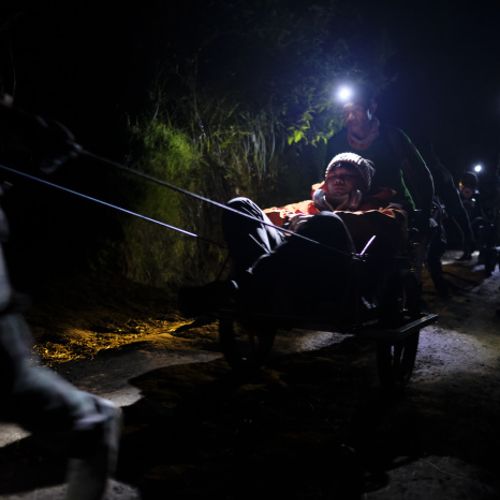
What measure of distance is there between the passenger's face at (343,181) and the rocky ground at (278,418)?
172cm

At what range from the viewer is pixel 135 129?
812cm

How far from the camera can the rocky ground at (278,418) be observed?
8.66ft

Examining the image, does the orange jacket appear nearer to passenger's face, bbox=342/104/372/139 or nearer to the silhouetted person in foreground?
passenger's face, bbox=342/104/372/139

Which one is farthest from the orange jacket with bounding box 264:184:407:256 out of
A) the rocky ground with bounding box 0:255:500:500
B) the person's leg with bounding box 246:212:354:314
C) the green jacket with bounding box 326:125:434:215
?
the rocky ground with bounding box 0:255:500:500

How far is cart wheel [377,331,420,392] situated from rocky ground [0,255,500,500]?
0.12 meters

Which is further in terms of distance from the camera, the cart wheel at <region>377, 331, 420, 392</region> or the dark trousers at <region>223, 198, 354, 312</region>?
the cart wheel at <region>377, 331, 420, 392</region>

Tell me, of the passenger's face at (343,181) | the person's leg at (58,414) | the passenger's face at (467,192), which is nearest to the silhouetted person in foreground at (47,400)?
the person's leg at (58,414)

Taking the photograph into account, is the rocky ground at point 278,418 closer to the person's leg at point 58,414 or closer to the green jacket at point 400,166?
the person's leg at point 58,414

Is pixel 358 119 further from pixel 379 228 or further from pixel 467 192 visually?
pixel 467 192

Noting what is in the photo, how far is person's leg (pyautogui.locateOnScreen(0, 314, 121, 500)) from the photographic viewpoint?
1.54 m

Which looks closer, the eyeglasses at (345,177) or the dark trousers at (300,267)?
the dark trousers at (300,267)

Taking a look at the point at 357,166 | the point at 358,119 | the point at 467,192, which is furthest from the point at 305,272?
the point at 467,192

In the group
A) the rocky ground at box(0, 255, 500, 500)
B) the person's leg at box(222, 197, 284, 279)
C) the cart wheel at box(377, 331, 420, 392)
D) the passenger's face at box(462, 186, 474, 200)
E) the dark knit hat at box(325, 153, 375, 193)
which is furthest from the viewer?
the passenger's face at box(462, 186, 474, 200)

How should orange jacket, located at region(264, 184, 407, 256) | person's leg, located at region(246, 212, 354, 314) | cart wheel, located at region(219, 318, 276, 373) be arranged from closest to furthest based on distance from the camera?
1. person's leg, located at region(246, 212, 354, 314)
2. cart wheel, located at region(219, 318, 276, 373)
3. orange jacket, located at region(264, 184, 407, 256)
